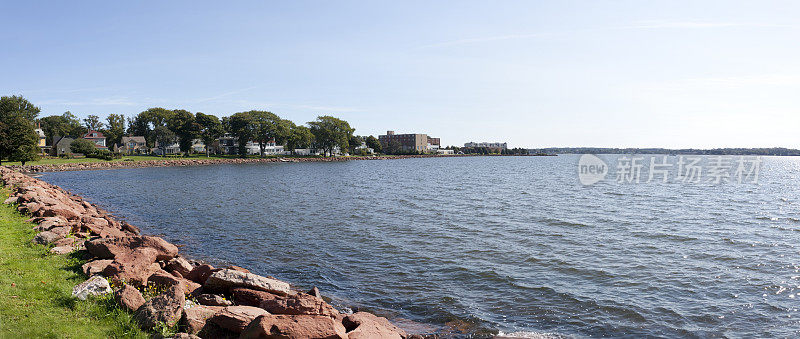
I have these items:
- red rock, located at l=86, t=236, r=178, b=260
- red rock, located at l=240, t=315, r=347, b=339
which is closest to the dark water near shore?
red rock, located at l=86, t=236, r=178, b=260

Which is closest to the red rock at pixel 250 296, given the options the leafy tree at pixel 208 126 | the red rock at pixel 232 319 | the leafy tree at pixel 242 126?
the red rock at pixel 232 319

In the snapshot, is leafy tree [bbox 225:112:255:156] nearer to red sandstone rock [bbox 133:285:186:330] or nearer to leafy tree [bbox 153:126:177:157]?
leafy tree [bbox 153:126:177:157]

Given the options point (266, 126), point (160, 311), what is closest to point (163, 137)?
point (266, 126)

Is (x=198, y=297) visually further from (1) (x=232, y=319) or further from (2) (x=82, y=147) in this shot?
(2) (x=82, y=147)

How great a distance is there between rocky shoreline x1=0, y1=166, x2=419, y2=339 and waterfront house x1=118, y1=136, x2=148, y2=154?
490ft

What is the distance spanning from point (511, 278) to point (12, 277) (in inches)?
551

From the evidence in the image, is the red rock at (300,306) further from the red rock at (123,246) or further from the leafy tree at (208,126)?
the leafy tree at (208,126)

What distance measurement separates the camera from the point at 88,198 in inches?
1581

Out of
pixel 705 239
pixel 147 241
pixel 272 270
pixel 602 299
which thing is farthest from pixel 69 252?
pixel 705 239

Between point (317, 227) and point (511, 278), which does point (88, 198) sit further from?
point (511, 278)

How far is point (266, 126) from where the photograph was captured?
5714 inches

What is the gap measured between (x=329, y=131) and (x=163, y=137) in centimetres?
5556

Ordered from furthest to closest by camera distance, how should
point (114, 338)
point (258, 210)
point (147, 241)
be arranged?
1. point (258, 210)
2. point (147, 241)
3. point (114, 338)

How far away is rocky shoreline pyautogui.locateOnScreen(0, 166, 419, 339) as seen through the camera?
7.92 meters
